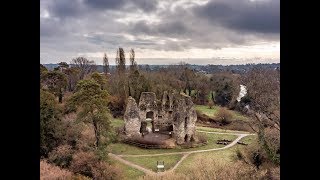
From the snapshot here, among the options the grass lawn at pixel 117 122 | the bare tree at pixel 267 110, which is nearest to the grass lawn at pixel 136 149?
the bare tree at pixel 267 110

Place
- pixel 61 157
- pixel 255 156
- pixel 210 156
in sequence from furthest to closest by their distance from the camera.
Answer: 1. pixel 210 156
2. pixel 255 156
3. pixel 61 157

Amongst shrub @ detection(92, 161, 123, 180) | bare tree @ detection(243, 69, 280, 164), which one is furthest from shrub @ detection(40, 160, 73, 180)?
bare tree @ detection(243, 69, 280, 164)

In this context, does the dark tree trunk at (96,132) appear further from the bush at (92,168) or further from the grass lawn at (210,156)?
the grass lawn at (210,156)

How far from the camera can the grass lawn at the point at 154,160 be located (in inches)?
712

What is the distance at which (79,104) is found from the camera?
19.1 meters

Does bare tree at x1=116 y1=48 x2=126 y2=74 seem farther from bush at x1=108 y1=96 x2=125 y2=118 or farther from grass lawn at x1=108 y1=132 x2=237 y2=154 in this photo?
grass lawn at x1=108 y1=132 x2=237 y2=154

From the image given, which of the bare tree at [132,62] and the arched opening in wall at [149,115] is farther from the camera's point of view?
the bare tree at [132,62]

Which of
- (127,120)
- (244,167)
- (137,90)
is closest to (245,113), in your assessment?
(137,90)

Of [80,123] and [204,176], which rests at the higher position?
[80,123]

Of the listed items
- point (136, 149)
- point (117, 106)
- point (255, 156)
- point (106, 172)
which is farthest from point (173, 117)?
point (106, 172)

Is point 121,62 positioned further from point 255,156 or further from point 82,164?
point 255,156

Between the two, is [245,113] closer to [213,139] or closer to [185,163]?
[213,139]

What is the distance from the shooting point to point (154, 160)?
63.1ft
